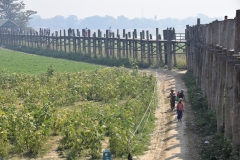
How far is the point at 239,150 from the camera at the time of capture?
1203cm

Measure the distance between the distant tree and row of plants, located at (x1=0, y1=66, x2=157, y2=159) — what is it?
261 ft

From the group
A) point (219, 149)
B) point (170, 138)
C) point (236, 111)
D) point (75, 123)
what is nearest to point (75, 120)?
point (75, 123)

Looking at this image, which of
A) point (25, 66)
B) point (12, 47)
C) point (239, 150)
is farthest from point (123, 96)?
point (12, 47)

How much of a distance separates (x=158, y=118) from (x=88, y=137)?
566 centimetres

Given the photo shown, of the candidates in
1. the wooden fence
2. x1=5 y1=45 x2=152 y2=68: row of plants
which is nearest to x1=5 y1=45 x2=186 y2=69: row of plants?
x1=5 y1=45 x2=152 y2=68: row of plants

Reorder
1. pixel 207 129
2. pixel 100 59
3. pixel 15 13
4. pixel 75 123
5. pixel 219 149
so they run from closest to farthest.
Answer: pixel 219 149 → pixel 75 123 → pixel 207 129 → pixel 100 59 → pixel 15 13

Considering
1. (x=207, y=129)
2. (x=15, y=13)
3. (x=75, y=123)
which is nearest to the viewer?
(x=75, y=123)

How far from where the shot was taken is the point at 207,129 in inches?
639

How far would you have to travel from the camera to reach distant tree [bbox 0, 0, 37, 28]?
101m

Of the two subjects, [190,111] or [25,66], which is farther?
[25,66]

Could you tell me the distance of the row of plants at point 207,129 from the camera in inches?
500

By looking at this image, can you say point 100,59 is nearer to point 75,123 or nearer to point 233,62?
point 75,123

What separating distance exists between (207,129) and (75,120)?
4.47m

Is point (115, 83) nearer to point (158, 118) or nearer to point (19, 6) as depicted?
point (158, 118)
